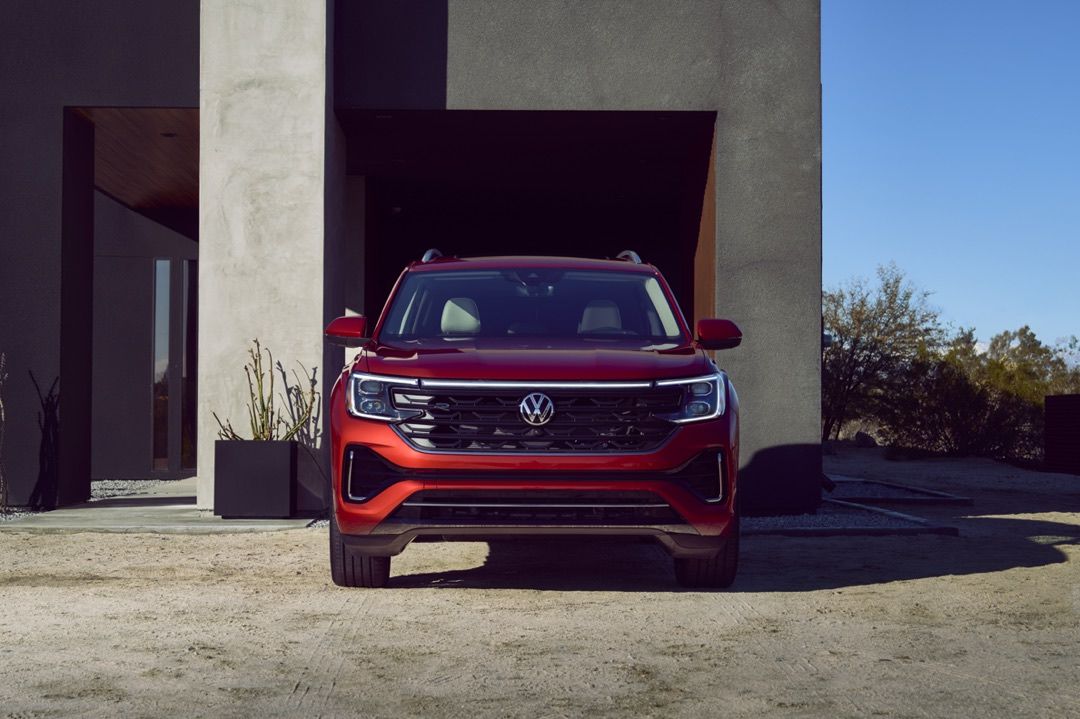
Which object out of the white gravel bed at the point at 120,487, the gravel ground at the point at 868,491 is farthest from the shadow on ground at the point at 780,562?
the white gravel bed at the point at 120,487

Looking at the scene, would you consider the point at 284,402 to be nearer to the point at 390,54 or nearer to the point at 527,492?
the point at 390,54

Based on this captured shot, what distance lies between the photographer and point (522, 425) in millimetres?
5980

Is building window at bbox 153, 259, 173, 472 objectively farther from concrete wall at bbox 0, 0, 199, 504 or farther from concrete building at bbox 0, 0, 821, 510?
concrete wall at bbox 0, 0, 199, 504

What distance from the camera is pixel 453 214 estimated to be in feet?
54.1

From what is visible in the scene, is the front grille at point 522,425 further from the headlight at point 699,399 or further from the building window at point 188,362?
the building window at point 188,362

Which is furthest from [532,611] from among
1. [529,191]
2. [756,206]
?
[529,191]

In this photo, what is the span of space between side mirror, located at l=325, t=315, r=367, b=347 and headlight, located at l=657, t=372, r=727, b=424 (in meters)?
1.83

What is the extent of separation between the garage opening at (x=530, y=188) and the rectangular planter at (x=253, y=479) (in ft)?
10.6

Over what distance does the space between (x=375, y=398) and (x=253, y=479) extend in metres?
4.42

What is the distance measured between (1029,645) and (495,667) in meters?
2.26

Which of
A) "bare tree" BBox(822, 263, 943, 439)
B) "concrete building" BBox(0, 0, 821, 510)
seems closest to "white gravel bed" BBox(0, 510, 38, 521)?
"concrete building" BBox(0, 0, 821, 510)

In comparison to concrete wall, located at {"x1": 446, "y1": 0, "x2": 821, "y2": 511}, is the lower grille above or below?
below

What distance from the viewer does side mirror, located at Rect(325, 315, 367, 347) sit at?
6957 mm

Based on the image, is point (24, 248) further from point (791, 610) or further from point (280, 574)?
point (791, 610)
